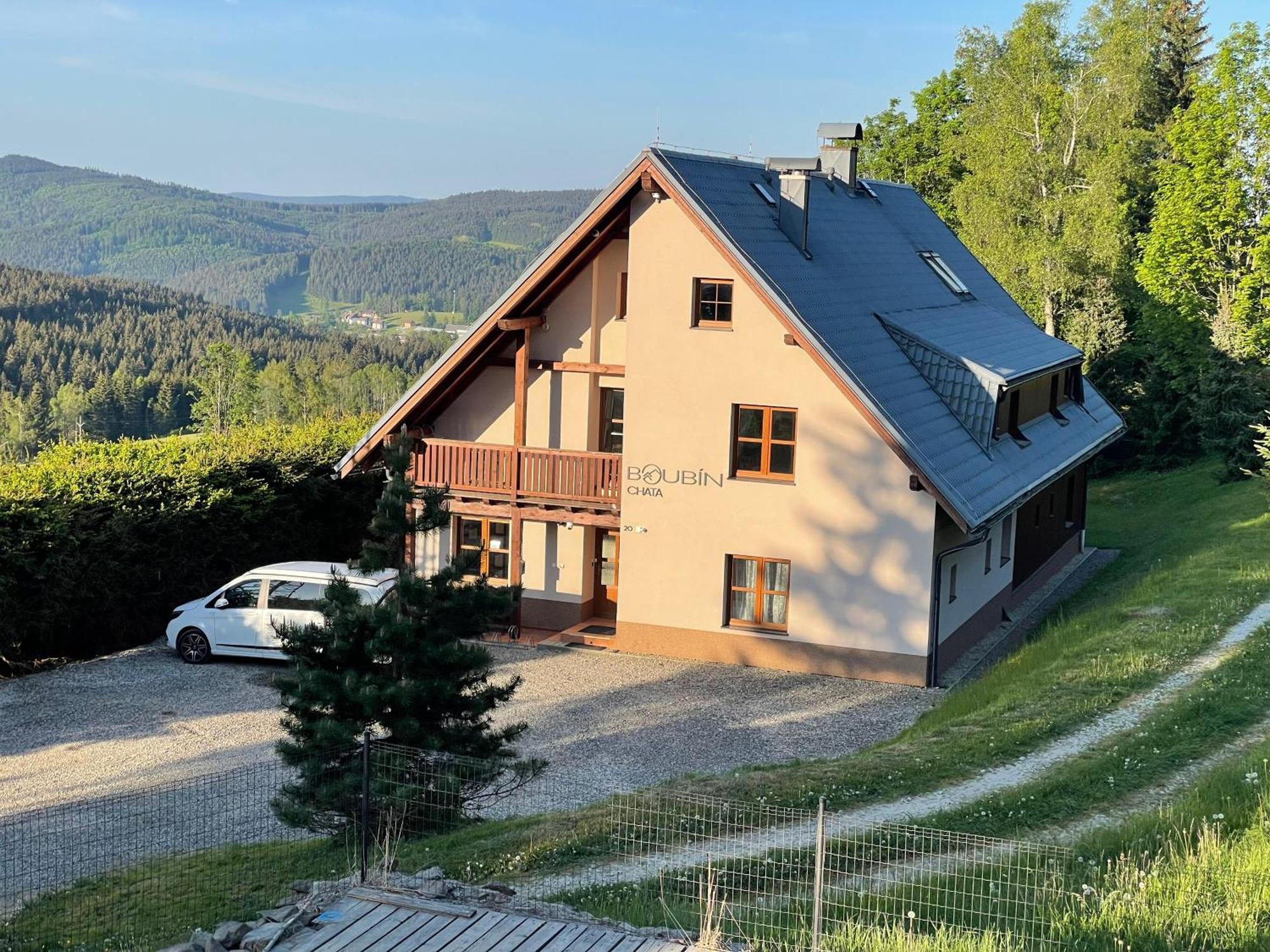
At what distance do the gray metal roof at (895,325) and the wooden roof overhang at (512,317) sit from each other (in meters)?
1.26

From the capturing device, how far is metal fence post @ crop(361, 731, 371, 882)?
11805 millimetres

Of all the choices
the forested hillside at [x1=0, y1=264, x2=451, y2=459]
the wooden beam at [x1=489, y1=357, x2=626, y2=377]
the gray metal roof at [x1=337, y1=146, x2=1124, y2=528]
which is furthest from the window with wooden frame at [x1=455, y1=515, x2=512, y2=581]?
the forested hillside at [x1=0, y1=264, x2=451, y2=459]

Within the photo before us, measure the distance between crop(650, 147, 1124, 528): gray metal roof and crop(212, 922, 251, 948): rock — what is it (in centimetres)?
1374

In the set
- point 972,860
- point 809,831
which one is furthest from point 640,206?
point 972,860

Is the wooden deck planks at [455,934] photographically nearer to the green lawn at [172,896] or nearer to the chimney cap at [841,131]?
the green lawn at [172,896]

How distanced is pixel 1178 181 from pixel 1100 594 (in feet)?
80.3

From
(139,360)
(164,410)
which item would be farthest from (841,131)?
(139,360)

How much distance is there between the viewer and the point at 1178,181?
155ft

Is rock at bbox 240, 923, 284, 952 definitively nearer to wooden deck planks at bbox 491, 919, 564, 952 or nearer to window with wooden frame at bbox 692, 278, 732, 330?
wooden deck planks at bbox 491, 919, 564, 952

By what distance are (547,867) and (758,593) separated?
11.2 m

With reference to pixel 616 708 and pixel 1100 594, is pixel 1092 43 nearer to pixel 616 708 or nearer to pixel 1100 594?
pixel 1100 594

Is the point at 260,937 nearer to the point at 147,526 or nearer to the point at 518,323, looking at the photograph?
the point at 147,526

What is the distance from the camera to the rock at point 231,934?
9.31 meters

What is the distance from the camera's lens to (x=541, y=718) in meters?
19.8
